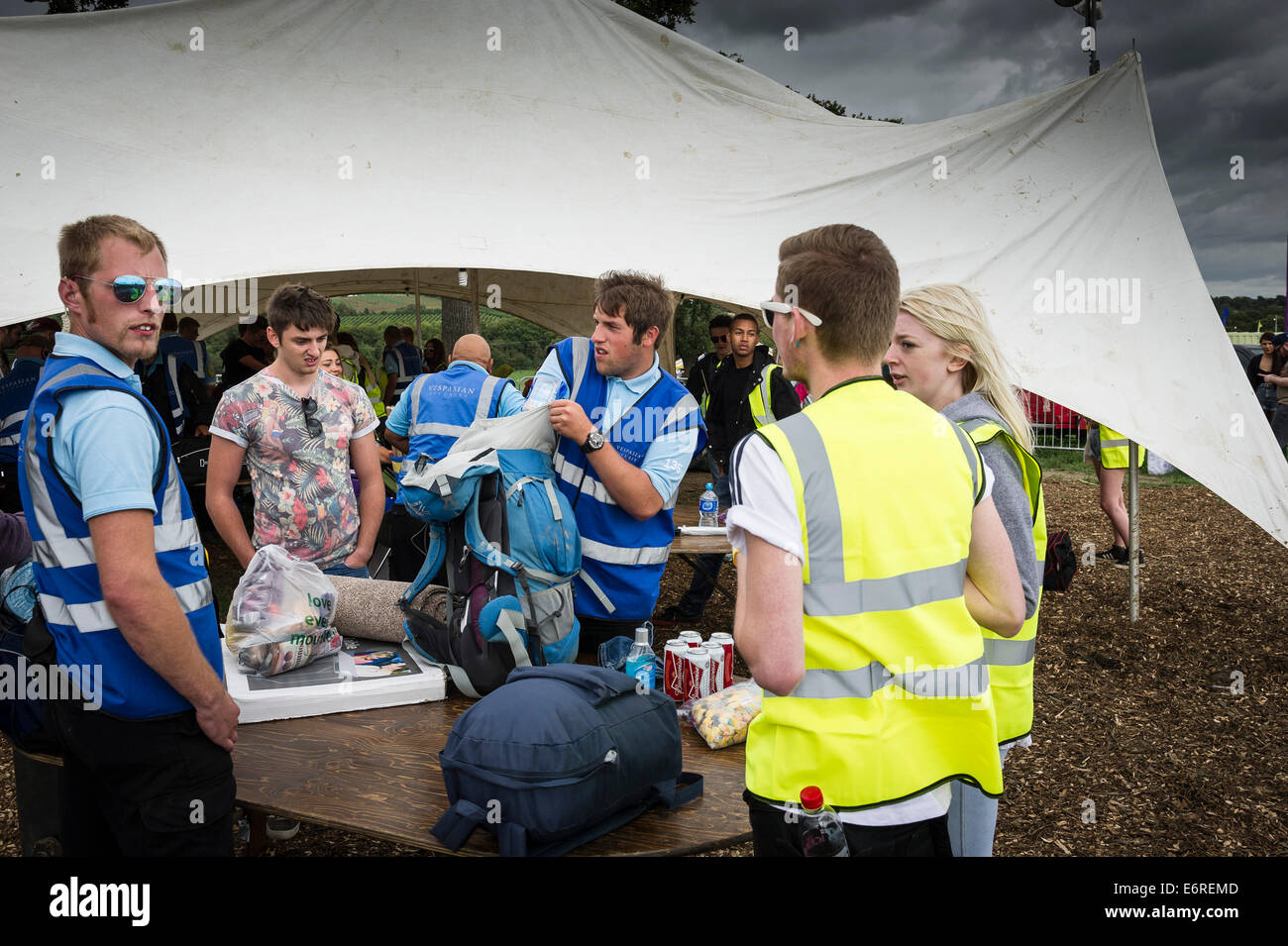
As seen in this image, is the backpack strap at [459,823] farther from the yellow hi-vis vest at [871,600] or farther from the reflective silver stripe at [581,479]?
the reflective silver stripe at [581,479]

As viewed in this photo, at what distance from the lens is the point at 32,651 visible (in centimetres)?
175

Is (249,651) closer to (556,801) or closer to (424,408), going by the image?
(556,801)

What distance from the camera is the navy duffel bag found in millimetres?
1678

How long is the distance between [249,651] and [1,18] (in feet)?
20.0

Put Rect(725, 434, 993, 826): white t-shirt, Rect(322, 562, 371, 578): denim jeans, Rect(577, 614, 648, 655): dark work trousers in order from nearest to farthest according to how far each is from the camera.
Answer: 1. Rect(725, 434, 993, 826): white t-shirt
2. Rect(577, 614, 648, 655): dark work trousers
3. Rect(322, 562, 371, 578): denim jeans

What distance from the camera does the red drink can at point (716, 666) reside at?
7.86 ft

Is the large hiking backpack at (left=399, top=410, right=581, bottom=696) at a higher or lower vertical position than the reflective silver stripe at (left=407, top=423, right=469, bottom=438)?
lower

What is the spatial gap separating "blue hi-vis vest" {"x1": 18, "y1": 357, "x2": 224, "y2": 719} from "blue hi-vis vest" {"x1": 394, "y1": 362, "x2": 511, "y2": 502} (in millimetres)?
2643

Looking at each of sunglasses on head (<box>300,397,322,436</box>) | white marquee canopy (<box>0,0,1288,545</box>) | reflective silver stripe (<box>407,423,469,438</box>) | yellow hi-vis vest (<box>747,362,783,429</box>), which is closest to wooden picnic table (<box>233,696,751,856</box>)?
sunglasses on head (<box>300,397,322,436</box>)

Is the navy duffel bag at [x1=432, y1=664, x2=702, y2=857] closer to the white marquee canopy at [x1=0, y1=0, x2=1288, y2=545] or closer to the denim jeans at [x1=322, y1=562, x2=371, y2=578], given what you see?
the denim jeans at [x1=322, y1=562, x2=371, y2=578]

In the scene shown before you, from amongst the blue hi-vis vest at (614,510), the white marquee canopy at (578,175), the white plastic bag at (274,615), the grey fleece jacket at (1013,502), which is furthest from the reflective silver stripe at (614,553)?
the white marquee canopy at (578,175)

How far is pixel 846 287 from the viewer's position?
1.38 meters

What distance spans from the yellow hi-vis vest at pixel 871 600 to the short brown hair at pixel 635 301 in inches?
58.1
